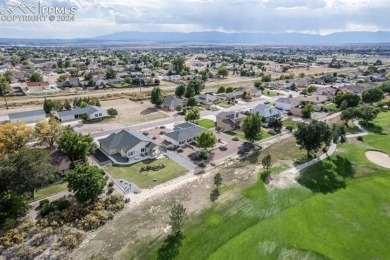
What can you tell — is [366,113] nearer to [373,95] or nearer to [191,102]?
[373,95]

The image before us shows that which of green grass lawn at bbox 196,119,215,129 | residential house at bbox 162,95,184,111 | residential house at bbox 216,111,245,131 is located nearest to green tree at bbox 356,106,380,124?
residential house at bbox 216,111,245,131

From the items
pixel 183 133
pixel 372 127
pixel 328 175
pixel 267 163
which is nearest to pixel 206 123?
pixel 183 133

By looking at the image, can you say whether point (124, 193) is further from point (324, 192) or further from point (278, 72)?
point (278, 72)

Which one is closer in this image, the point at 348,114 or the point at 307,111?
the point at 348,114

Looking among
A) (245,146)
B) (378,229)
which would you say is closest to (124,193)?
(245,146)

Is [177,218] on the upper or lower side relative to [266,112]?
lower

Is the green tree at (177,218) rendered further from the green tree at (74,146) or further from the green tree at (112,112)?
the green tree at (112,112)

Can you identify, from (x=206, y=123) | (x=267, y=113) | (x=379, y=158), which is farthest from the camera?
(x=267, y=113)
